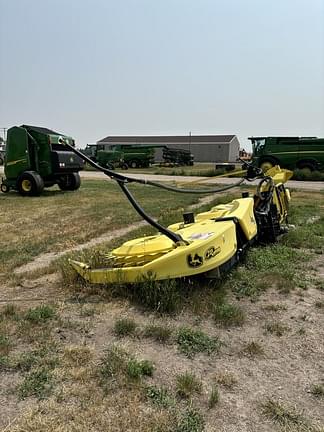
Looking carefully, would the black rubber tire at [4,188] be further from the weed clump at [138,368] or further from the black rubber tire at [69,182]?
the weed clump at [138,368]

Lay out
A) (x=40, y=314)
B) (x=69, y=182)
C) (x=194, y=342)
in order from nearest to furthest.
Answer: (x=194, y=342) < (x=40, y=314) < (x=69, y=182)

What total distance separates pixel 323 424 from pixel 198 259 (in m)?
1.52

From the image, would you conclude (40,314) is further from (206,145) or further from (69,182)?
(206,145)

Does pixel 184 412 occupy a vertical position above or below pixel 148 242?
below

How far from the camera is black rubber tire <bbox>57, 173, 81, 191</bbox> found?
13.0 meters

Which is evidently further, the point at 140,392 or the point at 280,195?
the point at 280,195

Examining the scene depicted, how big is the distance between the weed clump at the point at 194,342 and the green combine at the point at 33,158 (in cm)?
928

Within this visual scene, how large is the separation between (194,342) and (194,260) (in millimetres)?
699

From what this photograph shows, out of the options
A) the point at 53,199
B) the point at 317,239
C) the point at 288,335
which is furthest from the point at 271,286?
the point at 53,199

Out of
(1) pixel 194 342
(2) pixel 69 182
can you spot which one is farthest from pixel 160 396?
(2) pixel 69 182

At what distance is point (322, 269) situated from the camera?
4.50 m

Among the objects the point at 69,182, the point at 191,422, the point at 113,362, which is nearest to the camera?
the point at 191,422

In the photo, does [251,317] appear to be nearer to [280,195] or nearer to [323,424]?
[323,424]

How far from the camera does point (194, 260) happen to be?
3184 mm
